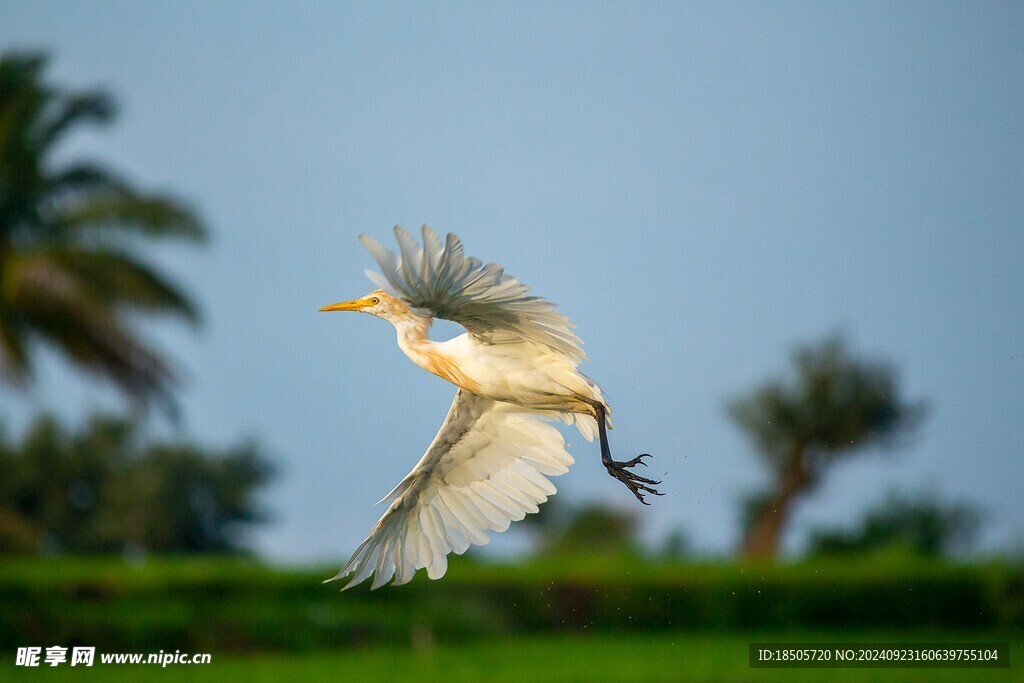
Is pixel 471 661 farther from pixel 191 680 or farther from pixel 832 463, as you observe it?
pixel 832 463

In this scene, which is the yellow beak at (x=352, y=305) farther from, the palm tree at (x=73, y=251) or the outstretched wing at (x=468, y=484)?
the palm tree at (x=73, y=251)

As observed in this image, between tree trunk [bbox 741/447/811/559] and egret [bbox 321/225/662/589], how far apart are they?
68.6 feet

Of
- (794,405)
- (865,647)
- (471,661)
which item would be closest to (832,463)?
(794,405)

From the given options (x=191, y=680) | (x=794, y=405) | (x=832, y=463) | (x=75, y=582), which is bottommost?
(x=191, y=680)

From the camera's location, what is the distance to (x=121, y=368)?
734 inches

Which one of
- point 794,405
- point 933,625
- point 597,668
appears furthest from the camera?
point 794,405

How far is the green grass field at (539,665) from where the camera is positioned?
14102mm

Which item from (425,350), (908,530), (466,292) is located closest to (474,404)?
(425,350)

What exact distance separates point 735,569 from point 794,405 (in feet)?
45.5

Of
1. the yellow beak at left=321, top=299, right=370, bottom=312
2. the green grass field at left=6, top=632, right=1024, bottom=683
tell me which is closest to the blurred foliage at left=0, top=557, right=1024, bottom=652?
the green grass field at left=6, top=632, right=1024, bottom=683

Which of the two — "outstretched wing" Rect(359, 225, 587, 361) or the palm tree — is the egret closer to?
"outstretched wing" Rect(359, 225, 587, 361)

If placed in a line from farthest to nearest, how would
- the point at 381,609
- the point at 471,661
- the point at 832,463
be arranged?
the point at 832,463 → the point at 381,609 → the point at 471,661

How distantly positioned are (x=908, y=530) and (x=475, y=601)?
43.1 feet

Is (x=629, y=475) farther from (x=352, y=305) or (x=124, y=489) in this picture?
(x=124, y=489)
